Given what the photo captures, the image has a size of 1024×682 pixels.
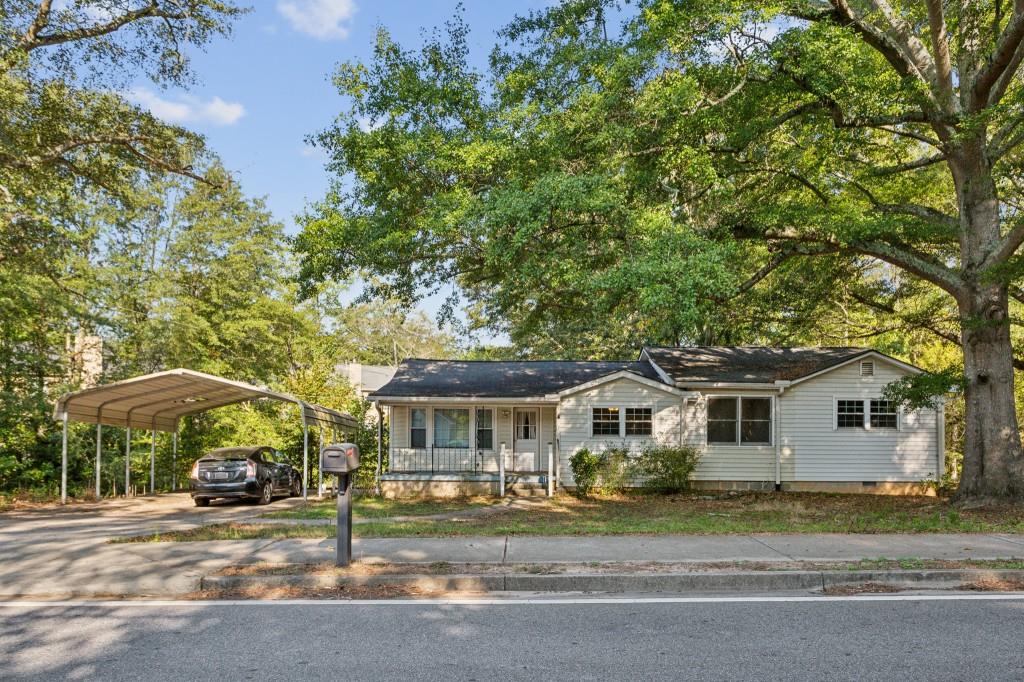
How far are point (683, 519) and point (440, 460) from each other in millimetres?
Result: 10029

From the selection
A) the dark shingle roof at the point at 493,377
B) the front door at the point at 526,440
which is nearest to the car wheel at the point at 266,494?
the dark shingle roof at the point at 493,377

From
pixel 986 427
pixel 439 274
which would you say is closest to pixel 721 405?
pixel 986 427

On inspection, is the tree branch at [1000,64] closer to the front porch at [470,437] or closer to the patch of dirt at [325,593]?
the front porch at [470,437]

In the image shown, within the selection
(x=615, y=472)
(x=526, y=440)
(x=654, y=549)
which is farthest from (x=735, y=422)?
(x=654, y=549)

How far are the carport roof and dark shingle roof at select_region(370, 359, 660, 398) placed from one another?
2.50 metres

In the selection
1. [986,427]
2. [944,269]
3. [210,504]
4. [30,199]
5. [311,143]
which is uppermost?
[311,143]

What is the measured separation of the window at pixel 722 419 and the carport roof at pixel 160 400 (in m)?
11.0

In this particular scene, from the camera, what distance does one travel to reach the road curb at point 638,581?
23.0 feet

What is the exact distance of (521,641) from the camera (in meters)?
5.27

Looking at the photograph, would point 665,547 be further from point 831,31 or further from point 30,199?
point 30,199

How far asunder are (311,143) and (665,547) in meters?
13.7

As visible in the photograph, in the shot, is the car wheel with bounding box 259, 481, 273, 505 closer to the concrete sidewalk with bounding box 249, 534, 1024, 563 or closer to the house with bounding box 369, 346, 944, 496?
the house with bounding box 369, 346, 944, 496

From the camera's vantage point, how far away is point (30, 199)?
1802 centimetres

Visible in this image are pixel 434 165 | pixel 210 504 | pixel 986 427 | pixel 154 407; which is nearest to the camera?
pixel 986 427
